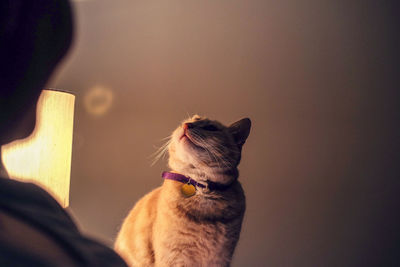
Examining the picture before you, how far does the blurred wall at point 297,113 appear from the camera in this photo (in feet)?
4.42

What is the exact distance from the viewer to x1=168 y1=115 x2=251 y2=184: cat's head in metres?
0.93

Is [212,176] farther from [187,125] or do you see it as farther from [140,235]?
[140,235]

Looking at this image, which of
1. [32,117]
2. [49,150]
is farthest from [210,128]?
[32,117]

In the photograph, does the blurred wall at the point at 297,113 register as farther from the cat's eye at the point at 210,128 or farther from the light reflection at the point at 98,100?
the cat's eye at the point at 210,128

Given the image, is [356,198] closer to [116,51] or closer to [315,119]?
[315,119]

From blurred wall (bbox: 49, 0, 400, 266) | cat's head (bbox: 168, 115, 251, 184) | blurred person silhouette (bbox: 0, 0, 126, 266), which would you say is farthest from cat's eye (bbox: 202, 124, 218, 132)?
blurred person silhouette (bbox: 0, 0, 126, 266)

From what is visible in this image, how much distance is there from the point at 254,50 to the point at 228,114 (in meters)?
0.30

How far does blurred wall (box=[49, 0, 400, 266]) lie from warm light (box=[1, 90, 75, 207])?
1.13 ft

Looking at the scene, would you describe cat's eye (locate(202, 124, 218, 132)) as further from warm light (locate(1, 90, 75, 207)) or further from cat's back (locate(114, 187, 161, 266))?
warm light (locate(1, 90, 75, 207))

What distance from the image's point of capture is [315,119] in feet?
4.56

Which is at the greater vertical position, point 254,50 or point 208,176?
point 254,50

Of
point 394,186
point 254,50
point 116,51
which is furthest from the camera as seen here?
point 116,51

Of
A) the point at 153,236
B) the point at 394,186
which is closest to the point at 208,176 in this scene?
the point at 153,236

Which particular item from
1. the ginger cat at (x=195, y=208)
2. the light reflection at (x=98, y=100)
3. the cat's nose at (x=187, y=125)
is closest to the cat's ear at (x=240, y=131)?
A: the ginger cat at (x=195, y=208)
